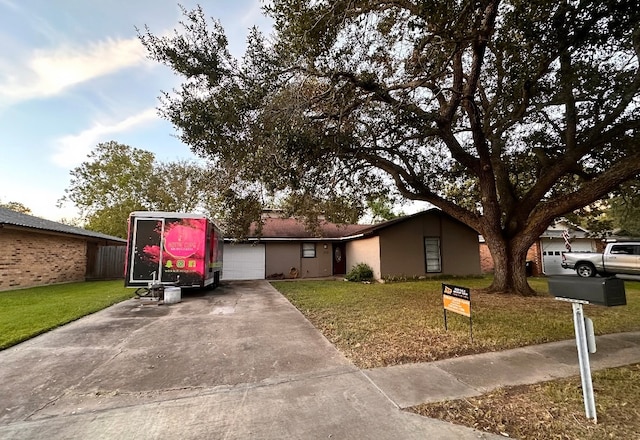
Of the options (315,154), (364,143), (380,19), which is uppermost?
(380,19)

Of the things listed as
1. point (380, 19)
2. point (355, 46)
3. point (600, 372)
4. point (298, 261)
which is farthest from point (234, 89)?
point (298, 261)

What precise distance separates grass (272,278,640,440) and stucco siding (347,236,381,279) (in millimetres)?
4401

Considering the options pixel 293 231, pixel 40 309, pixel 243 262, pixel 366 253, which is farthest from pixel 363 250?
pixel 40 309

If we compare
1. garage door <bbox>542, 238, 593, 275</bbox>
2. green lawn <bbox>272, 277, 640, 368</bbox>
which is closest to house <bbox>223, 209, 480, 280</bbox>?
garage door <bbox>542, 238, 593, 275</bbox>

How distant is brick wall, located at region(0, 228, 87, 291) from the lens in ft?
35.4

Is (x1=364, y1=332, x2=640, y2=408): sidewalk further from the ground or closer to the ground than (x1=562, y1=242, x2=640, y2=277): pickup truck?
closer to the ground

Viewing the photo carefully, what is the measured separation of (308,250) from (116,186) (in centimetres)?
1687

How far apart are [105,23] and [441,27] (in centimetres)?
789

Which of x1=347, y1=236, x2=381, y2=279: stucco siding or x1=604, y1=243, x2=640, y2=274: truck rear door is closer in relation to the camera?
x1=604, y1=243, x2=640, y2=274: truck rear door

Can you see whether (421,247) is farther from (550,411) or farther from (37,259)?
(37,259)

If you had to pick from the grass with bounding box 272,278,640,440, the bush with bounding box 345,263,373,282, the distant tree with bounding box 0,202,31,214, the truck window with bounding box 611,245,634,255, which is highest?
the distant tree with bounding box 0,202,31,214

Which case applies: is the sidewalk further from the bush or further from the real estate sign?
the bush

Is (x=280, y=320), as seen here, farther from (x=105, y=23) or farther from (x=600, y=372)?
(x=105, y=23)

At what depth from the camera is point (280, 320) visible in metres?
6.55
